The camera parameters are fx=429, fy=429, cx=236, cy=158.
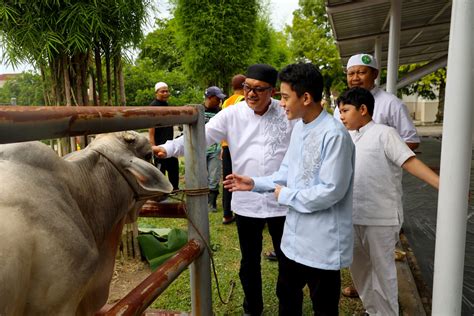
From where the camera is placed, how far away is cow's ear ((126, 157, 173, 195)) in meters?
1.63

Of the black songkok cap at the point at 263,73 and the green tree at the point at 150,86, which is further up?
the green tree at the point at 150,86

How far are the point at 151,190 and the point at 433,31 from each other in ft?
25.2

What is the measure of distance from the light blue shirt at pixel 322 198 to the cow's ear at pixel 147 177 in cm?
70

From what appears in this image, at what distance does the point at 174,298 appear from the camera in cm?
→ 343

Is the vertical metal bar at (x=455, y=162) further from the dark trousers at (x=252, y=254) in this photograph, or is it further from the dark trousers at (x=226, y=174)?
the dark trousers at (x=226, y=174)

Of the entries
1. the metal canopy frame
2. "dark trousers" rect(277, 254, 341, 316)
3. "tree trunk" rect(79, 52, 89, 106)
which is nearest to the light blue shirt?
"dark trousers" rect(277, 254, 341, 316)

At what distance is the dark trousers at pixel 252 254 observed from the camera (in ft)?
9.38

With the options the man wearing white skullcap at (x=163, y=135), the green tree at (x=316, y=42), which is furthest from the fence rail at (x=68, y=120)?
the green tree at (x=316, y=42)

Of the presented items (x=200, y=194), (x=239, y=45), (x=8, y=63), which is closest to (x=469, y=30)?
(x=200, y=194)

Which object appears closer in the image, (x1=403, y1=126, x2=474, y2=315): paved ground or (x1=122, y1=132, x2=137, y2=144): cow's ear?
(x1=122, y1=132, x2=137, y2=144): cow's ear

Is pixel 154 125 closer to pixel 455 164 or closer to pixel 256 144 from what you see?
pixel 455 164

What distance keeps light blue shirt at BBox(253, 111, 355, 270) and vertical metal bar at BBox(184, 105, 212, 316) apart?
1.40 feet

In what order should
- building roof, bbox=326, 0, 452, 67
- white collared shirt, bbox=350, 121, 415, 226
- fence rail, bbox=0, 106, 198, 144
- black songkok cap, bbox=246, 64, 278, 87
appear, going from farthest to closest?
building roof, bbox=326, 0, 452, 67, black songkok cap, bbox=246, 64, 278, 87, white collared shirt, bbox=350, 121, 415, 226, fence rail, bbox=0, 106, 198, 144

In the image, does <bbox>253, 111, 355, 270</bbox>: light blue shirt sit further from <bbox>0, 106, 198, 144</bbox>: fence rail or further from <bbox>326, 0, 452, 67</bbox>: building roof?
<bbox>326, 0, 452, 67</bbox>: building roof
